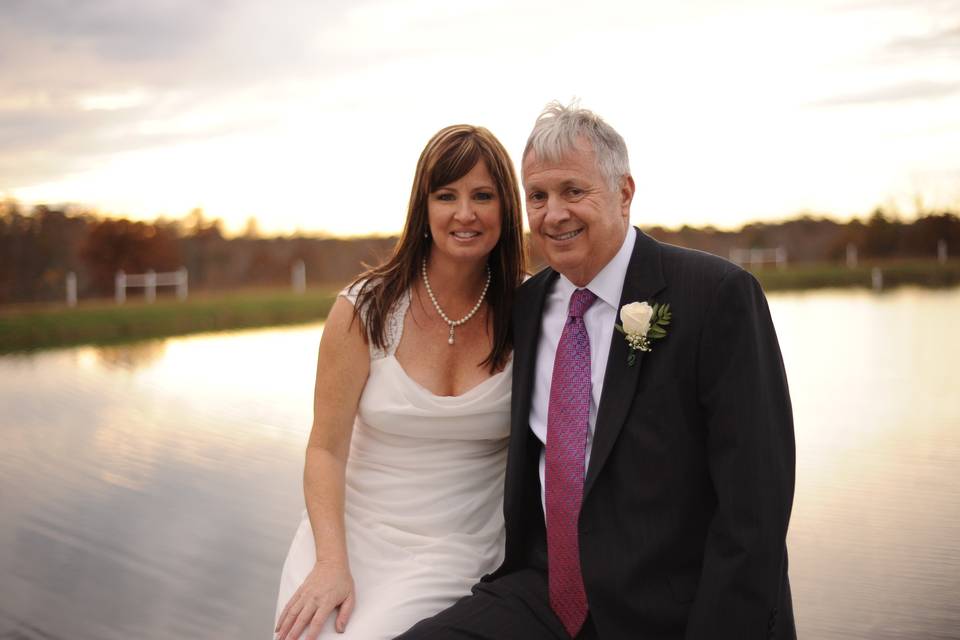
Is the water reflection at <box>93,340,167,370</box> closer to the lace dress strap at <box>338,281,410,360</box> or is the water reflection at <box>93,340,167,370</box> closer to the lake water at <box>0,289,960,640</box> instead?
the lake water at <box>0,289,960,640</box>

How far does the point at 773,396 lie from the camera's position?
7.89 ft

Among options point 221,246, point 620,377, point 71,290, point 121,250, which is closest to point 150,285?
point 121,250

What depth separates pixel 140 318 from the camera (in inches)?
773

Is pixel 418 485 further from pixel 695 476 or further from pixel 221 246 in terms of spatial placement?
pixel 221 246

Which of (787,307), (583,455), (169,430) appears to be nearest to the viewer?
(583,455)

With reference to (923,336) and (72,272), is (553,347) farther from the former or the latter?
(72,272)

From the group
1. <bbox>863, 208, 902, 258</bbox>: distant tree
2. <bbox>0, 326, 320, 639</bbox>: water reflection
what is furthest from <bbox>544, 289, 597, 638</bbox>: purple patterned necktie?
<bbox>863, 208, 902, 258</bbox>: distant tree

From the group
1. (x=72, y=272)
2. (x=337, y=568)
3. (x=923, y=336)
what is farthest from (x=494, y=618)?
(x=72, y=272)

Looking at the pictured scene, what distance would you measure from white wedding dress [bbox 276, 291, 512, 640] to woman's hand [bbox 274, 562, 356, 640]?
107 mm

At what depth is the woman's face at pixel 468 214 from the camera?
2977mm

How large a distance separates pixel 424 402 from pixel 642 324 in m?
0.93

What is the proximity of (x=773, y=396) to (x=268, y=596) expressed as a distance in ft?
10.3

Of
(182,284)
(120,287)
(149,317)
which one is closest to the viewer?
(149,317)

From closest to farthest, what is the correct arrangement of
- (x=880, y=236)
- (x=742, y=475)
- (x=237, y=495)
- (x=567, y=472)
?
(x=742, y=475)
(x=567, y=472)
(x=237, y=495)
(x=880, y=236)
